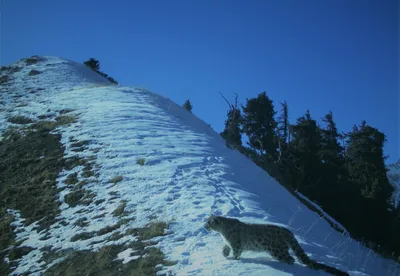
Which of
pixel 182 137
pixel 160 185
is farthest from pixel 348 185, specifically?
pixel 160 185

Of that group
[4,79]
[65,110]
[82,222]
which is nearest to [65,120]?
[65,110]

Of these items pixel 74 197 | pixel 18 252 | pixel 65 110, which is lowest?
pixel 18 252

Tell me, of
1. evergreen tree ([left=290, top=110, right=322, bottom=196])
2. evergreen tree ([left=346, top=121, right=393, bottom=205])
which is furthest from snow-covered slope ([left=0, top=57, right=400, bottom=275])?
evergreen tree ([left=346, top=121, right=393, bottom=205])

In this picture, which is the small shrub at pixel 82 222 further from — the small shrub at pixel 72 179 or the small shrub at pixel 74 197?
the small shrub at pixel 72 179

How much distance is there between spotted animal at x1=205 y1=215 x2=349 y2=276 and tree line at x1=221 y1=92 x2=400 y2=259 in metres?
14.5

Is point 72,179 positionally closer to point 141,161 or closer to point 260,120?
point 141,161

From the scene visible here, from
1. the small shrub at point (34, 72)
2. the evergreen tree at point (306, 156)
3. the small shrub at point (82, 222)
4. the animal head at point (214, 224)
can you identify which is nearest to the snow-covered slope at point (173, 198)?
the small shrub at point (82, 222)

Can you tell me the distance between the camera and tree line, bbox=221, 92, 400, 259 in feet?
83.6

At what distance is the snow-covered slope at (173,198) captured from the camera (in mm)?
6695

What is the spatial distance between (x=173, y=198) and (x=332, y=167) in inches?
953

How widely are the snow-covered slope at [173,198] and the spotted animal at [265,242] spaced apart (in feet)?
0.55

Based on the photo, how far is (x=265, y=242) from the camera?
19.9 feet

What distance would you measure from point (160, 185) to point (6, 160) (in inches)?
313

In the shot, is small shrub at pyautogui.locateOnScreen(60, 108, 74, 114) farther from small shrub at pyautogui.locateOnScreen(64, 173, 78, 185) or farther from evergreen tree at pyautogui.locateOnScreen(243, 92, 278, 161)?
evergreen tree at pyautogui.locateOnScreen(243, 92, 278, 161)
